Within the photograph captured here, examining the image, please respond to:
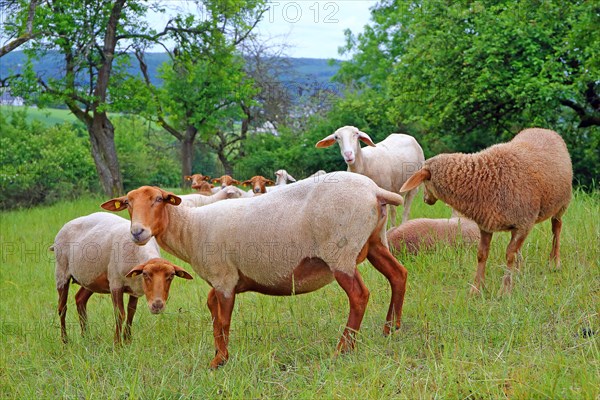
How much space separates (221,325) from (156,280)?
86 centimetres

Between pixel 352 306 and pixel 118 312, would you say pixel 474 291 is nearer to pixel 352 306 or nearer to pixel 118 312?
pixel 352 306

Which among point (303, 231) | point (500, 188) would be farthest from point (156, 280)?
point (500, 188)

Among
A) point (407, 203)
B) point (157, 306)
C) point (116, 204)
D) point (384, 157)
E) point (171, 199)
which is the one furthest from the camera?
point (407, 203)

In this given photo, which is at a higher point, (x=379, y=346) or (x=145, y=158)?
(x=379, y=346)

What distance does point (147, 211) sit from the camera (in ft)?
17.9

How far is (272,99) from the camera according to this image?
34.7m

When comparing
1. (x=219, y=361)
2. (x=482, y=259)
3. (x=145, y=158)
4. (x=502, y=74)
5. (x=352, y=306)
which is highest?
(x=502, y=74)

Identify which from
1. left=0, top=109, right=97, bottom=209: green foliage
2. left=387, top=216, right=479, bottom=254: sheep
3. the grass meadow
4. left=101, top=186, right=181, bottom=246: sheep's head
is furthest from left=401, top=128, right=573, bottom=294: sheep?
left=0, top=109, right=97, bottom=209: green foliage

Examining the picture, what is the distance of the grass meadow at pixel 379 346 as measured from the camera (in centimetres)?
424

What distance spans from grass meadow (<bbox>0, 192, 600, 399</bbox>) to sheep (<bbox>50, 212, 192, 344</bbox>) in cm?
35

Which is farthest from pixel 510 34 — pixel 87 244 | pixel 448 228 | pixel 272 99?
pixel 272 99

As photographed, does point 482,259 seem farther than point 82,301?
No

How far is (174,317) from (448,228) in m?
3.61

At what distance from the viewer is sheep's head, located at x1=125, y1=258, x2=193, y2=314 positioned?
5895 mm
